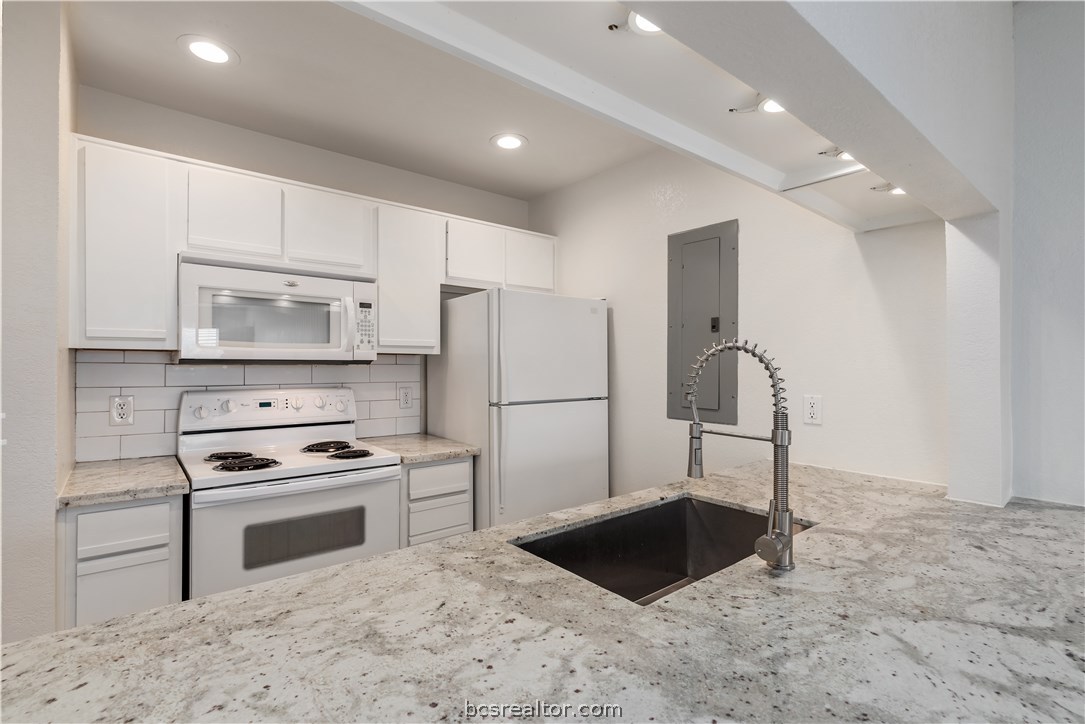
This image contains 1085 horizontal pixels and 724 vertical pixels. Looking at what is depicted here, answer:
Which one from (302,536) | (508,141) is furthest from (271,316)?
(508,141)

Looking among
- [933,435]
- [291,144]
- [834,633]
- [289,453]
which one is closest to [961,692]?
[834,633]

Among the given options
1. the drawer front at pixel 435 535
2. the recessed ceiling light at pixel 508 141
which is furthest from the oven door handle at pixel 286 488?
the recessed ceiling light at pixel 508 141

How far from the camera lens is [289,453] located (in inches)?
93.4

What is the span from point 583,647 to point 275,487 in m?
1.66

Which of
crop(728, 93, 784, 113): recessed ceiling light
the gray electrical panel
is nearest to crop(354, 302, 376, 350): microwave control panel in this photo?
the gray electrical panel

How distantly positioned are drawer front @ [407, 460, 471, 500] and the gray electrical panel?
1129 mm

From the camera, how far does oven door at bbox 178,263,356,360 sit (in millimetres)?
2066

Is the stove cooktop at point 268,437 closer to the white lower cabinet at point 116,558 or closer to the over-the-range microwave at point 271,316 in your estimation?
the white lower cabinet at point 116,558

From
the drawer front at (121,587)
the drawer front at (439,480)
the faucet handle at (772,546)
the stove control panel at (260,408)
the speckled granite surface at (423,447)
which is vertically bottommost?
the drawer front at (121,587)

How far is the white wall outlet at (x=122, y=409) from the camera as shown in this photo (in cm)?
215

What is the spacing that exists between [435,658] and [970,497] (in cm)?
167

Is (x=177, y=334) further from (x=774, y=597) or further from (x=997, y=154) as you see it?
(x=997, y=154)

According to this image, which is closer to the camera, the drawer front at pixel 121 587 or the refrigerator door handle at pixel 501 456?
the drawer front at pixel 121 587

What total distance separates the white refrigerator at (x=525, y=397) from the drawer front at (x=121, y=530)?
4.29 feet
